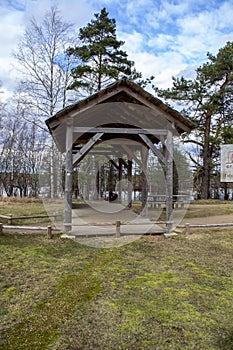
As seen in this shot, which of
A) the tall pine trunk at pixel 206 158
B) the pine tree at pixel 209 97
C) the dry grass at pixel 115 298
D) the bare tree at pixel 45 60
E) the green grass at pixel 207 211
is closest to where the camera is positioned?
the dry grass at pixel 115 298

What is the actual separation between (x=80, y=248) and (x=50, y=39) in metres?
16.0

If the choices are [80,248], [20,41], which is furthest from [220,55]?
[80,248]

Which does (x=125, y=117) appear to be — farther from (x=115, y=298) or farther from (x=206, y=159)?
(x=206, y=159)

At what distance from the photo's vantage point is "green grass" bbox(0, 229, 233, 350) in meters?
2.58

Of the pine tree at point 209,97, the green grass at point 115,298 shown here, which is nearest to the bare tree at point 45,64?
the pine tree at point 209,97

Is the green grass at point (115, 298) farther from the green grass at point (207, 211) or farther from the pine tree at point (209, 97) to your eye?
the pine tree at point (209, 97)

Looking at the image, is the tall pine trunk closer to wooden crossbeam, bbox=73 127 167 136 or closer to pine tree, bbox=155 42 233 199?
pine tree, bbox=155 42 233 199

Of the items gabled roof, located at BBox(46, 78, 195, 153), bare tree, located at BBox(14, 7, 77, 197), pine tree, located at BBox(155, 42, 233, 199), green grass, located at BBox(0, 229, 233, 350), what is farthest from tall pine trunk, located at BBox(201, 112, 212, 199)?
green grass, located at BBox(0, 229, 233, 350)

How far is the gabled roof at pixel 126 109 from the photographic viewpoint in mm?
6934

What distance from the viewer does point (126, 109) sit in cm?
805

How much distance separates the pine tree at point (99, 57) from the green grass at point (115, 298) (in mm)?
14214

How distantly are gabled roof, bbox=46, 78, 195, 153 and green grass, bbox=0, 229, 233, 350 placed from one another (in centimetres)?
329

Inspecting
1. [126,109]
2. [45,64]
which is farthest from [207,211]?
[45,64]

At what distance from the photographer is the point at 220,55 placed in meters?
20.3
